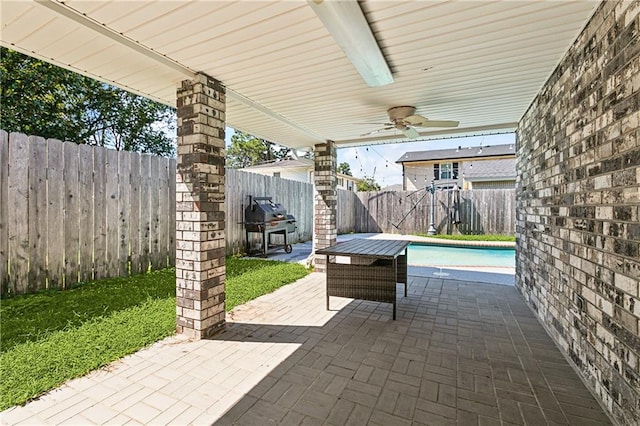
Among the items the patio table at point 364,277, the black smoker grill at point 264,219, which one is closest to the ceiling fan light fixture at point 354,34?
the patio table at point 364,277

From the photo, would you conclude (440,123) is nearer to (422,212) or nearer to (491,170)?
(422,212)

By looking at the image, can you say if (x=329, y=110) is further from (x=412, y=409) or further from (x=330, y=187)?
(x=412, y=409)

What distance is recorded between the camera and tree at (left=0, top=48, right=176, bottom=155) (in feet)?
24.8

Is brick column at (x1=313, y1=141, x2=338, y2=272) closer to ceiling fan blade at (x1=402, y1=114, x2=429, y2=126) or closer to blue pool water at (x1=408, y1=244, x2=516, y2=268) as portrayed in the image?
ceiling fan blade at (x1=402, y1=114, x2=429, y2=126)

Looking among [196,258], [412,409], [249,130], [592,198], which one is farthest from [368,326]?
[249,130]

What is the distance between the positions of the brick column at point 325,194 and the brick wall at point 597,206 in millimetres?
3473

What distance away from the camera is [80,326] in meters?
2.82

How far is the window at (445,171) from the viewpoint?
60.7 feet

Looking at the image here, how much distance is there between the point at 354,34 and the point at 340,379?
2.50m

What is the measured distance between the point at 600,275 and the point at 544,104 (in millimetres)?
2008

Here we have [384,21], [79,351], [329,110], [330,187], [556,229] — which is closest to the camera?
[384,21]

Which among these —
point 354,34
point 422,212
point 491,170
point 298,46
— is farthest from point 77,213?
point 491,170

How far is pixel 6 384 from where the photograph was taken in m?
1.93

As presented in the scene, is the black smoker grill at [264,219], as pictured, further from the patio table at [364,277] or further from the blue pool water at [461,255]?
the patio table at [364,277]
